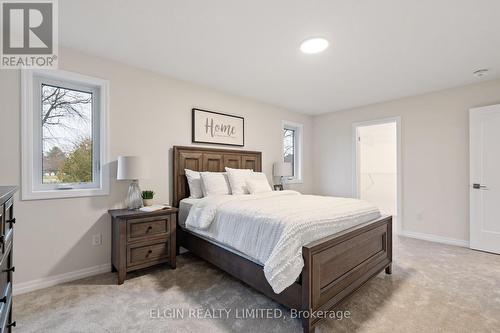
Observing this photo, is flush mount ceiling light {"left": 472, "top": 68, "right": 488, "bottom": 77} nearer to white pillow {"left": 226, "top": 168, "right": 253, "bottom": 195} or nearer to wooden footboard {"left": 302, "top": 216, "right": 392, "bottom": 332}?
wooden footboard {"left": 302, "top": 216, "right": 392, "bottom": 332}

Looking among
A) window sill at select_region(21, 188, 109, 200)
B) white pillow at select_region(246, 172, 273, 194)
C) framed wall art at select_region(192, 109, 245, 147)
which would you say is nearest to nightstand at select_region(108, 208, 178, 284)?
window sill at select_region(21, 188, 109, 200)

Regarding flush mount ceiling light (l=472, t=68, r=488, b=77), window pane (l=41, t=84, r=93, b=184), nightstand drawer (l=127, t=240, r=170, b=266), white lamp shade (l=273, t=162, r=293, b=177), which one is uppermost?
flush mount ceiling light (l=472, t=68, r=488, b=77)

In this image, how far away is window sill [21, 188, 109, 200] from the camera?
2.28 m

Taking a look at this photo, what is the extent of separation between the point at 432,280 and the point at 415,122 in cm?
270

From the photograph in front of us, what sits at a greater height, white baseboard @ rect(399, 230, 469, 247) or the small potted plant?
the small potted plant

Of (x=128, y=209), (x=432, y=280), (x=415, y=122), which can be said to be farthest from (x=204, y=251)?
(x=415, y=122)

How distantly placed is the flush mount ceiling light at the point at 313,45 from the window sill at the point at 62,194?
8.95 feet

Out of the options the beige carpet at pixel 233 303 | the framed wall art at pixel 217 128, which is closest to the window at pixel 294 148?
the framed wall art at pixel 217 128

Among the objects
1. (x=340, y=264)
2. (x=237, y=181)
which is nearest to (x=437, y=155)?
(x=340, y=264)

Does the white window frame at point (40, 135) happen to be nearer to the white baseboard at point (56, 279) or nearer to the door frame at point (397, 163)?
the white baseboard at point (56, 279)

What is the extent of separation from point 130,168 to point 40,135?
94 cm

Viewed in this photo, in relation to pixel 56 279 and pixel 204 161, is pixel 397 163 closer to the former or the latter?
pixel 204 161

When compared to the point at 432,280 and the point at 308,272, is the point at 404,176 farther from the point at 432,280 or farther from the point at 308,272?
the point at 308,272

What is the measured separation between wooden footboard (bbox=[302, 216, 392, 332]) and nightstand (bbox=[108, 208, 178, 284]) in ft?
5.60
